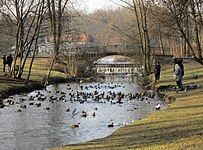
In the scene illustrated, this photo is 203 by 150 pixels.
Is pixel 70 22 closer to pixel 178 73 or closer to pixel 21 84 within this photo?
pixel 21 84

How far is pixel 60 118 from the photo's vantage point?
81.7 feet

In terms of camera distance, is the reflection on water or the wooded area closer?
the reflection on water

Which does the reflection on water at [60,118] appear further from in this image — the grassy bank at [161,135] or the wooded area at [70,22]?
the wooded area at [70,22]

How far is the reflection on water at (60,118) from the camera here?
1911cm

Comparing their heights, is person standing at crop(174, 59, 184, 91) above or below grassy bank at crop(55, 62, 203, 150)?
above

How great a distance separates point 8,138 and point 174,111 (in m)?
8.13

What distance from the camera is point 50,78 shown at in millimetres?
53344

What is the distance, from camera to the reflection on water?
19109mm

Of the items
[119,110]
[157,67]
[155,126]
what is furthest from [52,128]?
[157,67]

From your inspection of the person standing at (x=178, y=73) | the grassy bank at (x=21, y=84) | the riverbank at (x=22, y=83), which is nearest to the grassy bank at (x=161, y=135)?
the person standing at (x=178, y=73)

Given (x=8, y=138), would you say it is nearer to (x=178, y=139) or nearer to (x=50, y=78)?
(x=178, y=139)

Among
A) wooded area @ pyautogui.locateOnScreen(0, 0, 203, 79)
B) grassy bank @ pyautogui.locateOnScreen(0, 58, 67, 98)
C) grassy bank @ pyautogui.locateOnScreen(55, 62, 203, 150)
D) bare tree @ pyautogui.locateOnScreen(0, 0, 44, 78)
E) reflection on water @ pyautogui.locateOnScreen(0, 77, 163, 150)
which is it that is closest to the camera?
grassy bank @ pyautogui.locateOnScreen(55, 62, 203, 150)

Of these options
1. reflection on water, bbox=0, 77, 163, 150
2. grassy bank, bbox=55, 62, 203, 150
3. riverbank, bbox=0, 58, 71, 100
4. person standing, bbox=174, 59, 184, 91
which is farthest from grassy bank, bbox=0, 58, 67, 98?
grassy bank, bbox=55, 62, 203, 150

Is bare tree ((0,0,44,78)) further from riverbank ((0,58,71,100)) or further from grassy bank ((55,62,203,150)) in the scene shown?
grassy bank ((55,62,203,150))
